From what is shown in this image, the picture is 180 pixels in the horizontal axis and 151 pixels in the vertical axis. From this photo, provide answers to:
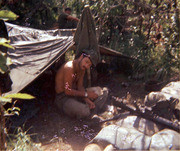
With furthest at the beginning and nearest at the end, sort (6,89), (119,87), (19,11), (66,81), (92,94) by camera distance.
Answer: (19,11), (119,87), (92,94), (66,81), (6,89)

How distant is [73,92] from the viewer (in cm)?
354

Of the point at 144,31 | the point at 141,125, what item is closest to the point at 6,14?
the point at 141,125

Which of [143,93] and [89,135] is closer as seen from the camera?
[89,135]

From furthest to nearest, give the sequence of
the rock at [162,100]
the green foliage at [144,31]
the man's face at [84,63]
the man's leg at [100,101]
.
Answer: the green foliage at [144,31]
the man's leg at [100,101]
the man's face at [84,63]
the rock at [162,100]

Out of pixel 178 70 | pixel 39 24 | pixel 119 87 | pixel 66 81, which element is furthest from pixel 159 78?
pixel 39 24

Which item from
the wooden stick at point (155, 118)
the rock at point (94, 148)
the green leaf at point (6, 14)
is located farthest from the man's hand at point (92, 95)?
the green leaf at point (6, 14)

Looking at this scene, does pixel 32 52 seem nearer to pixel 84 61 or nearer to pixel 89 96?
pixel 84 61

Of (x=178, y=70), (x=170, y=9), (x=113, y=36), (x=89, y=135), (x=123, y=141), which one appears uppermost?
(x=170, y=9)

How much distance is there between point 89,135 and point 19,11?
603 cm

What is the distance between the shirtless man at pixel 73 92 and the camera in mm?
3389

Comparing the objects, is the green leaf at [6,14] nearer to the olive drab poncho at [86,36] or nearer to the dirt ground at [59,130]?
the dirt ground at [59,130]

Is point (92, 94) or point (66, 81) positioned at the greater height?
point (66, 81)

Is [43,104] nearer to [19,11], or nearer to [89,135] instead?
[89,135]

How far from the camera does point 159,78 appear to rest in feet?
15.5
